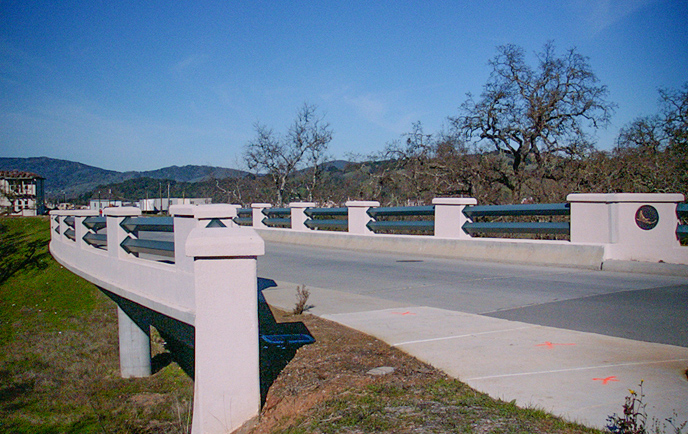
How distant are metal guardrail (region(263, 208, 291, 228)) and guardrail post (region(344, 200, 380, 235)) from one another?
453cm

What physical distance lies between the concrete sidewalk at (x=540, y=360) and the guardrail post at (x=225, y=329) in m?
1.76

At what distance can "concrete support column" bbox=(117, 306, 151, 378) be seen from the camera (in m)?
10.3

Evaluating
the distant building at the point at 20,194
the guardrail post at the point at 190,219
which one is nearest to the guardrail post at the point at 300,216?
the guardrail post at the point at 190,219

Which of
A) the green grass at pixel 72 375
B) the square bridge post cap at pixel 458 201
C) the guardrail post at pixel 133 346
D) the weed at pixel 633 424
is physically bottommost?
the green grass at pixel 72 375

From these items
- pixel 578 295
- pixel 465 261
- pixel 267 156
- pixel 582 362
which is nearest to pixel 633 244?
pixel 578 295

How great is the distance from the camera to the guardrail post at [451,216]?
14500mm

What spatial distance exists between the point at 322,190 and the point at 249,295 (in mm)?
29798

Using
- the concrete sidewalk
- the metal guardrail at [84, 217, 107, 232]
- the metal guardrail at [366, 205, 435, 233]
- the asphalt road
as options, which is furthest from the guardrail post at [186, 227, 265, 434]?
the metal guardrail at [366, 205, 435, 233]

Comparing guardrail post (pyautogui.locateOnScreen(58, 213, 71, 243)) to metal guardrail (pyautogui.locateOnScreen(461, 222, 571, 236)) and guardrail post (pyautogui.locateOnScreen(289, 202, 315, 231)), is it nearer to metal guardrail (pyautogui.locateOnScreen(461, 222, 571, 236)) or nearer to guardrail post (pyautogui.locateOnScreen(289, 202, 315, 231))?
guardrail post (pyautogui.locateOnScreen(289, 202, 315, 231))

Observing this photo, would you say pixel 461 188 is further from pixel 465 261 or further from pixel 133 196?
pixel 133 196

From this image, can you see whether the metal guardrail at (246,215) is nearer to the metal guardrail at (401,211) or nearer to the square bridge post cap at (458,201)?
the metal guardrail at (401,211)

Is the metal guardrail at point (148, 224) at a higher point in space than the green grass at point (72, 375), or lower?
higher

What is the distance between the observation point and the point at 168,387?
390 inches

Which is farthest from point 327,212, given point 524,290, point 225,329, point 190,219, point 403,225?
point 225,329
